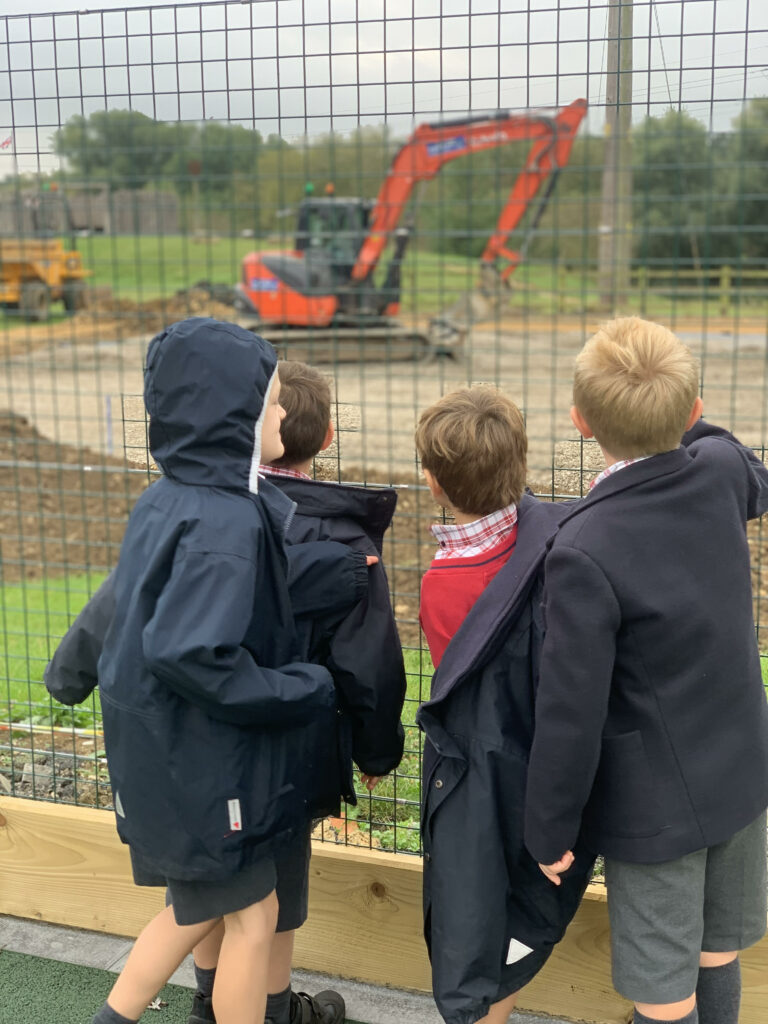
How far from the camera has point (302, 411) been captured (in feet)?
6.79

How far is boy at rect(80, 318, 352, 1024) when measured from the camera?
1.71 m

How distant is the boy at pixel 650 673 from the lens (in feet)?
5.29

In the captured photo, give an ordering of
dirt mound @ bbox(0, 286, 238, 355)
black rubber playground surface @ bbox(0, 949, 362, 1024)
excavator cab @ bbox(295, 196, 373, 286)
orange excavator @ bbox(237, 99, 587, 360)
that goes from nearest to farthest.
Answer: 1. black rubber playground surface @ bbox(0, 949, 362, 1024)
2. orange excavator @ bbox(237, 99, 587, 360)
3. excavator cab @ bbox(295, 196, 373, 286)
4. dirt mound @ bbox(0, 286, 238, 355)

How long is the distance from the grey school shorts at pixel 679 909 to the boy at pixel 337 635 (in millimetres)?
500

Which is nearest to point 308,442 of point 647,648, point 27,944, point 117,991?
point 647,648

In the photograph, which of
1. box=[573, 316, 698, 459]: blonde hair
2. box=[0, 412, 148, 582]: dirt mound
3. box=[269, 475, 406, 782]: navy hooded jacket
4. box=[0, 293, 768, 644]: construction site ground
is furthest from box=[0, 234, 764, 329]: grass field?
box=[573, 316, 698, 459]: blonde hair

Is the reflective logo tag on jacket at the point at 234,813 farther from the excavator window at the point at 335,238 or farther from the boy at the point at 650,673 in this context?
the excavator window at the point at 335,238

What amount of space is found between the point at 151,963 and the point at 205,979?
0.22 m

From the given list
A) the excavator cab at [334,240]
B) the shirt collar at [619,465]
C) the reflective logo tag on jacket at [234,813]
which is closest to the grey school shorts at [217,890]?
the reflective logo tag on jacket at [234,813]

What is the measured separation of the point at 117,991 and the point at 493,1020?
0.70m

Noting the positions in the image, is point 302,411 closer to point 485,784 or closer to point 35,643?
point 485,784

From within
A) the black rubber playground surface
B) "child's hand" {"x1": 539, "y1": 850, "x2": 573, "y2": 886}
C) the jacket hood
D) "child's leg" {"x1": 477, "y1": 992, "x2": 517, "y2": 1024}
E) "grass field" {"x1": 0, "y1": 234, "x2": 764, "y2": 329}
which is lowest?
the black rubber playground surface

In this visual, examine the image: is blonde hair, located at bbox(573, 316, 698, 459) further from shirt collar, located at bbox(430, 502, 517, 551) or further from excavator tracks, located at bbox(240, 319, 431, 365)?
excavator tracks, located at bbox(240, 319, 431, 365)

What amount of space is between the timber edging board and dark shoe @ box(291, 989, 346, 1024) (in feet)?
0.53
